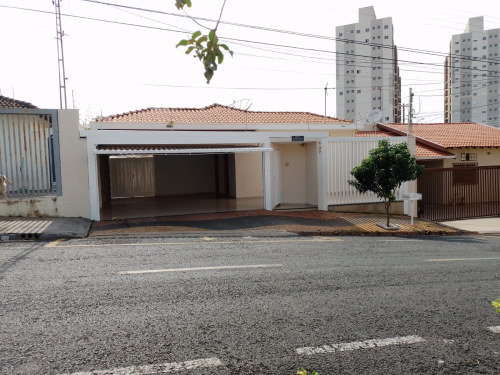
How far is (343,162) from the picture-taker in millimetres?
17031

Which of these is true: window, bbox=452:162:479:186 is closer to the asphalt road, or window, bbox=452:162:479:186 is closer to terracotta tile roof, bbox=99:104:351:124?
terracotta tile roof, bbox=99:104:351:124

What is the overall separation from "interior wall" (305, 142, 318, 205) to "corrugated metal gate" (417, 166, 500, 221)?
4.27 metres

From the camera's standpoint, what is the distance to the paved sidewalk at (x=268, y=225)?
40.3 feet

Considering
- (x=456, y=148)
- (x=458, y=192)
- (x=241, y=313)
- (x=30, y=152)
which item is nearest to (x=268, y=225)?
(x=30, y=152)

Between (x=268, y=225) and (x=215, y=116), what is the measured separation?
8.79m

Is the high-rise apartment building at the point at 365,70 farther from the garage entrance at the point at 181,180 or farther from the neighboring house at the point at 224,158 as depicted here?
the neighboring house at the point at 224,158

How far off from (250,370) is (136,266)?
416 centimetres

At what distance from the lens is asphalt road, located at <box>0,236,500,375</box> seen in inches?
155

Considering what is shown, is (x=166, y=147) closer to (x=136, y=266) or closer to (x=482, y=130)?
(x=136, y=266)

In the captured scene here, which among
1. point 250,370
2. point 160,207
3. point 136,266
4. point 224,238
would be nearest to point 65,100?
point 160,207

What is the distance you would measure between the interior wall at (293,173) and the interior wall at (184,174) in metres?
8.07

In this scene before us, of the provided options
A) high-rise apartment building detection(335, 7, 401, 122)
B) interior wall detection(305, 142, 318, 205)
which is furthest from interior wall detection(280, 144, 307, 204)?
high-rise apartment building detection(335, 7, 401, 122)

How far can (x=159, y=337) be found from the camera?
14.3 feet

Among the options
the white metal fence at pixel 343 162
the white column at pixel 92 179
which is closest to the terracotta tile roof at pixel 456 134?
the white metal fence at pixel 343 162
